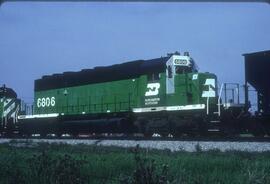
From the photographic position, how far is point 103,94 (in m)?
19.9

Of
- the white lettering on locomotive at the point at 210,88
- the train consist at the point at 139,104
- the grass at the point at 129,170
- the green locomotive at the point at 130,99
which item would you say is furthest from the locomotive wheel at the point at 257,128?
the grass at the point at 129,170

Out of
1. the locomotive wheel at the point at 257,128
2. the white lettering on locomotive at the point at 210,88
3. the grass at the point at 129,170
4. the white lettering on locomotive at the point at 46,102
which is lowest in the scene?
the grass at the point at 129,170

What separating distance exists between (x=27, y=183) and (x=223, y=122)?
1077 cm

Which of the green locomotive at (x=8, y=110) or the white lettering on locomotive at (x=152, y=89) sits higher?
the white lettering on locomotive at (x=152, y=89)

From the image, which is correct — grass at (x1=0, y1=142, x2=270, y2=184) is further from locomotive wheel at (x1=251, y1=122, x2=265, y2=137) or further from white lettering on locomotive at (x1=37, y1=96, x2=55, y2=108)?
white lettering on locomotive at (x1=37, y1=96, x2=55, y2=108)

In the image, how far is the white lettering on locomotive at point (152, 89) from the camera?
1755 centimetres

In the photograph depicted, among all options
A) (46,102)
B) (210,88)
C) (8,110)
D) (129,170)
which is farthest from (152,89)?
(129,170)

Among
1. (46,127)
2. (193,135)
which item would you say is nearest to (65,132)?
(46,127)

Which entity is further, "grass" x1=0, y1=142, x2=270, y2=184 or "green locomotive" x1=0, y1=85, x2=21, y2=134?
"green locomotive" x1=0, y1=85, x2=21, y2=134

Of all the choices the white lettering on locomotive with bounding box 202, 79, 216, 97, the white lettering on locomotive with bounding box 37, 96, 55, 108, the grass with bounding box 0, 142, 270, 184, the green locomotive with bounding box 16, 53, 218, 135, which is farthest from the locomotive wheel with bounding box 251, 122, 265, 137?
the white lettering on locomotive with bounding box 37, 96, 55, 108

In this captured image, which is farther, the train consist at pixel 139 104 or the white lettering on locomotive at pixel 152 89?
the white lettering on locomotive at pixel 152 89

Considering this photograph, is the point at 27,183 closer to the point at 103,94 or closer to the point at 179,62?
the point at 179,62

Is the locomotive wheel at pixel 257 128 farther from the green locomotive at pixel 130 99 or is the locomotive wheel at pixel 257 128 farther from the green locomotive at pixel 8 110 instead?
the green locomotive at pixel 8 110

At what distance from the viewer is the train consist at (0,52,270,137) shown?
15461 millimetres
